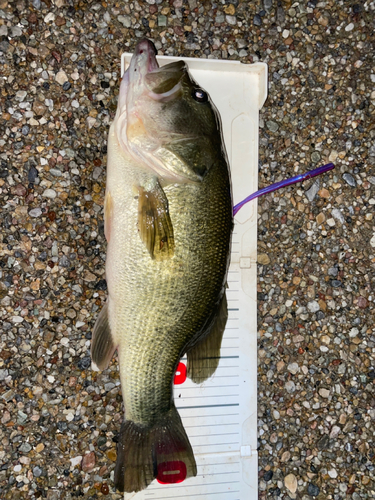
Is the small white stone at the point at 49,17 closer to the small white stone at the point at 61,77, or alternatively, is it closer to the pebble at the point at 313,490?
the small white stone at the point at 61,77

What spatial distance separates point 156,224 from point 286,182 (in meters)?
0.92

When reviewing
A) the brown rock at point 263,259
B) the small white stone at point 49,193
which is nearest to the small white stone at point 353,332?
the brown rock at point 263,259

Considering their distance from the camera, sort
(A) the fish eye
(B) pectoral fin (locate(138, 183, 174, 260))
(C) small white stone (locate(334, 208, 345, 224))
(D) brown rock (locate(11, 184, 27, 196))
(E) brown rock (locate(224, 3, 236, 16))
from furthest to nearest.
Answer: (C) small white stone (locate(334, 208, 345, 224))
(E) brown rock (locate(224, 3, 236, 16))
(D) brown rock (locate(11, 184, 27, 196))
(A) the fish eye
(B) pectoral fin (locate(138, 183, 174, 260))

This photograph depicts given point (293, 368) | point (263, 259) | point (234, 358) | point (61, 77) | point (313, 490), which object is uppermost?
point (61, 77)

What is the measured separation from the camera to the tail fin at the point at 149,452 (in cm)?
154

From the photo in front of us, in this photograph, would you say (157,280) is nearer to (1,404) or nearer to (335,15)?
(1,404)

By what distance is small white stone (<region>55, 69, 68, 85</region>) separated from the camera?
184 cm

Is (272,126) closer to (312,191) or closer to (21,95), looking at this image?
(312,191)

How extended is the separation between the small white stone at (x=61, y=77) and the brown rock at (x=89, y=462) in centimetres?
179

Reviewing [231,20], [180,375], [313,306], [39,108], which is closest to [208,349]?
[180,375]

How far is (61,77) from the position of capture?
1.84 metres

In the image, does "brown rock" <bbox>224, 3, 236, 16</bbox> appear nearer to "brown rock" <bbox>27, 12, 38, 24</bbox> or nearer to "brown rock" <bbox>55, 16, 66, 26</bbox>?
"brown rock" <bbox>55, 16, 66, 26</bbox>

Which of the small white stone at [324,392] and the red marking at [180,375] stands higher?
the red marking at [180,375]

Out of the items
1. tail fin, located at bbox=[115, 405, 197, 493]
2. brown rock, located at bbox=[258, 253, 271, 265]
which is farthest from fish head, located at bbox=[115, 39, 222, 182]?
tail fin, located at bbox=[115, 405, 197, 493]
